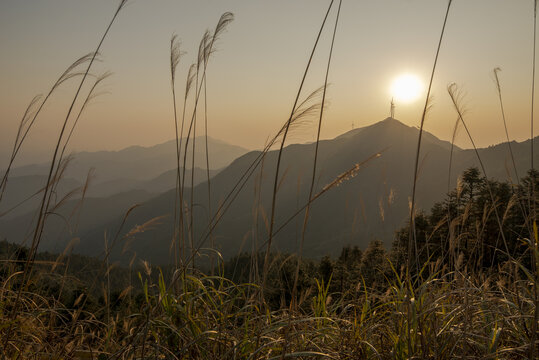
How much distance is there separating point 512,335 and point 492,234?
2035 centimetres

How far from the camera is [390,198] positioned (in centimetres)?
328

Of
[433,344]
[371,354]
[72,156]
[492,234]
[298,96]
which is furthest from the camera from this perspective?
[492,234]

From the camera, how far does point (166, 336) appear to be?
2.22 meters

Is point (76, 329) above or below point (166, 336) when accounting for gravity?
below

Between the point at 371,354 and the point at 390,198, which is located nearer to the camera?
the point at 371,354

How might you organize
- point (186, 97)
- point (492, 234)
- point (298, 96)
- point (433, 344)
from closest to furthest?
1. point (298, 96)
2. point (433, 344)
3. point (186, 97)
4. point (492, 234)

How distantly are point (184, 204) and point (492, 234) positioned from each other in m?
21.0

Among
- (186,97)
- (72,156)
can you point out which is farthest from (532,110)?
(72,156)

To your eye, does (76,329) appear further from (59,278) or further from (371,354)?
(371,354)

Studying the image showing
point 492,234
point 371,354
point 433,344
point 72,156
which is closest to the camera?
point 433,344

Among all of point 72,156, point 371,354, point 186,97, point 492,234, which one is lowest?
point 492,234

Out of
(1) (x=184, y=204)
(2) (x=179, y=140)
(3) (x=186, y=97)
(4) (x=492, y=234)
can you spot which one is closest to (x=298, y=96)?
(3) (x=186, y=97)

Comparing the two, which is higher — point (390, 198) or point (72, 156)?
point (72, 156)

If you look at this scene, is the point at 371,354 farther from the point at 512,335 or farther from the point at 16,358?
the point at 16,358
